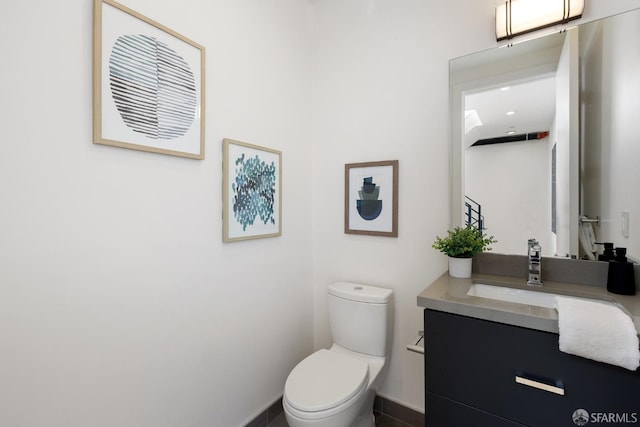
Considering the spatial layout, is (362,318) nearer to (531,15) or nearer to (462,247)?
(462,247)

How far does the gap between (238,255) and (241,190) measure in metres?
0.36

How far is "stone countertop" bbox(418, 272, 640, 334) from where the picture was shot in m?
0.98

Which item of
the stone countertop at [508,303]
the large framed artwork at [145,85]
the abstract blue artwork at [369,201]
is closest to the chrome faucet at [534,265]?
the stone countertop at [508,303]

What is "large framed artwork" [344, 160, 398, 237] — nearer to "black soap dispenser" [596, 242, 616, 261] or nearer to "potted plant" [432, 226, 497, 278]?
"potted plant" [432, 226, 497, 278]

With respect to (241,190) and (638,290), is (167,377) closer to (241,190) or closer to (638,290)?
(241,190)

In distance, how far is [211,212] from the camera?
148cm

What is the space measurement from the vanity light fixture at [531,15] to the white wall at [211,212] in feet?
0.27

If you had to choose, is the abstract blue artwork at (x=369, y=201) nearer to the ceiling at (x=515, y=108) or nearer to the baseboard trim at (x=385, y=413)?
the ceiling at (x=515, y=108)

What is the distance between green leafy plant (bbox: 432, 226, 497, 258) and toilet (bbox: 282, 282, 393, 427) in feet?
1.46

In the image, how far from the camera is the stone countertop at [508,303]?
983 millimetres

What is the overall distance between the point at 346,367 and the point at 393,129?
139 cm

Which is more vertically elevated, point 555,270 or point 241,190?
point 241,190

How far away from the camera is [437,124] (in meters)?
1.69

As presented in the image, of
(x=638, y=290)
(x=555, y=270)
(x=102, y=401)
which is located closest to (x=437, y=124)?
(x=555, y=270)
